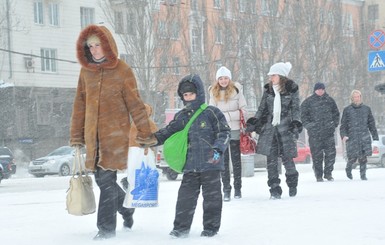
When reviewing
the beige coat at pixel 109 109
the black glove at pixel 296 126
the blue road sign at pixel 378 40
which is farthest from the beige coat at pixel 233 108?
the blue road sign at pixel 378 40

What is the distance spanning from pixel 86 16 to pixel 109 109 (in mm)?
40673

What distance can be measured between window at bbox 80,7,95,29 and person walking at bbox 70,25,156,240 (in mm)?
40043

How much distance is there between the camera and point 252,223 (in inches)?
288

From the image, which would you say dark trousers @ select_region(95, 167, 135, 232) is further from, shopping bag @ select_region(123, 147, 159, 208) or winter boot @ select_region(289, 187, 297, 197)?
winter boot @ select_region(289, 187, 297, 197)

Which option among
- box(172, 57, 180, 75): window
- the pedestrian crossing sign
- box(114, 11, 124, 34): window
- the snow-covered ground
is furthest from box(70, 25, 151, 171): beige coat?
box(172, 57, 180, 75): window

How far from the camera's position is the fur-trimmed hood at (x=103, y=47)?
6516mm

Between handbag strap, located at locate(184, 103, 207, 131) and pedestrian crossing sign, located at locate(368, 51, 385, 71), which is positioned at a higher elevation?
pedestrian crossing sign, located at locate(368, 51, 385, 71)

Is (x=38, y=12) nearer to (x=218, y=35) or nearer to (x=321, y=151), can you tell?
(x=218, y=35)

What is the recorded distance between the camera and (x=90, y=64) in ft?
21.6

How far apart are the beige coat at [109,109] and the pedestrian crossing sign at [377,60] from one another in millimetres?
11315

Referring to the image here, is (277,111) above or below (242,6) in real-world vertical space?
below

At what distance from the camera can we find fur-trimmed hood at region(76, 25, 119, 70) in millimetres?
6516

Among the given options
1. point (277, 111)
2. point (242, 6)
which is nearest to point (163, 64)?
point (242, 6)

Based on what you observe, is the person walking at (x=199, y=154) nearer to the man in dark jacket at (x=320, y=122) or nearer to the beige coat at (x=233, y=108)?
the beige coat at (x=233, y=108)
